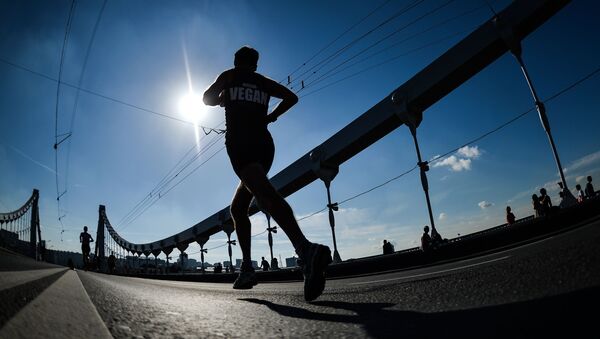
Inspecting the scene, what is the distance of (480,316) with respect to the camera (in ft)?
1.97

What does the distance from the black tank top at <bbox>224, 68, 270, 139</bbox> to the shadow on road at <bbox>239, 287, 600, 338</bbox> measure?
1.24 m

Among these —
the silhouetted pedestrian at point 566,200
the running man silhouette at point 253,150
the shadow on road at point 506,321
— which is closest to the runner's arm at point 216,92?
the running man silhouette at point 253,150

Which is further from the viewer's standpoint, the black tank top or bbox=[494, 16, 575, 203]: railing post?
bbox=[494, 16, 575, 203]: railing post

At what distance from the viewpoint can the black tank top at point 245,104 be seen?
1768 mm

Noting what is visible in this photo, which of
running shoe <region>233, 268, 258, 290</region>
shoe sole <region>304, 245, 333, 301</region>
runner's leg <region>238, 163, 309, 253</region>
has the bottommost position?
running shoe <region>233, 268, 258, 290</region>

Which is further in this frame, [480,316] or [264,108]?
[264,108]

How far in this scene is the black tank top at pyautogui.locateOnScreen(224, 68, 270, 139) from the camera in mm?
1768

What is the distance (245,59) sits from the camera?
6.50 ft

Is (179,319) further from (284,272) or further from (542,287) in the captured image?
(284,272)

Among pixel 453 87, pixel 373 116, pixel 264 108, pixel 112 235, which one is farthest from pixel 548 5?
pixel 112 235

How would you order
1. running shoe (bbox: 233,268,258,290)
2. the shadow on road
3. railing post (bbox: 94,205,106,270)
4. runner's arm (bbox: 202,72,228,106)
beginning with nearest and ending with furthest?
the shadow on road → runner's arm (bbox: 202,72,228,106) → running shoe (bbox: 233,268,258,290) → railing post (bbox: 94,205,106,270)

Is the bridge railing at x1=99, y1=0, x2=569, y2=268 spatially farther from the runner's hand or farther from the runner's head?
the runner's head

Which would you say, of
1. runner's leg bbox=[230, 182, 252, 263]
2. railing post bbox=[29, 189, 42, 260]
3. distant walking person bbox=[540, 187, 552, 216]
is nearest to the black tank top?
runner's leg bbox=[230, 182, 252, 263]

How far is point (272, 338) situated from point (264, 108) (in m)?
1.50
